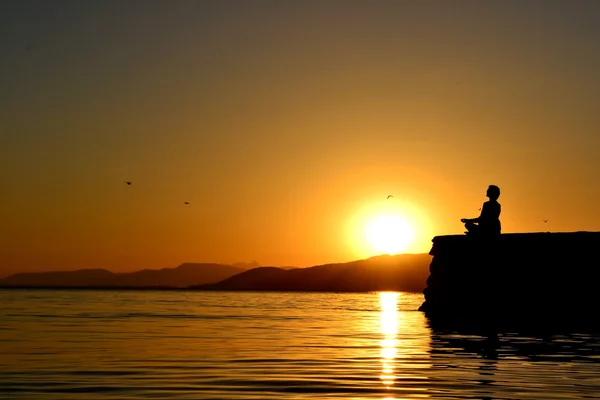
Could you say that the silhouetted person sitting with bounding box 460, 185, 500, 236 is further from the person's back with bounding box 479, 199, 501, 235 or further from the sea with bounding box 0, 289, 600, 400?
the sea with bounding box 0, 289, 600, 400

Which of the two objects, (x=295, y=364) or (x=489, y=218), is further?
(x=489, y=218)

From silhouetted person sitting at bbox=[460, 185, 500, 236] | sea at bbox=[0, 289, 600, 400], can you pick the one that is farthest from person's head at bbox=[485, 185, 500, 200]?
sea at bbox=[0, 289, 600, 400]

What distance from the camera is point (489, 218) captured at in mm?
37094

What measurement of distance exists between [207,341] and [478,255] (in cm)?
1539

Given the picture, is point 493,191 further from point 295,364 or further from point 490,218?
point 295,364

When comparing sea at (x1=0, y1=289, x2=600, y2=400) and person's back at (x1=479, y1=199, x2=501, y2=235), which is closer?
sea at (x1=0, y1=289, x2=600, y2=400)

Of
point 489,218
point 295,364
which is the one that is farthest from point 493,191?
point 295,364

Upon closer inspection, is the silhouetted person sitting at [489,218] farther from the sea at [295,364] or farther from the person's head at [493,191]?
the sea at [295,364]

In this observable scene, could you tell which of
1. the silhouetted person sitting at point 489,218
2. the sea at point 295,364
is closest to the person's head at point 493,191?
the silhouetted person sitting at point 489,218

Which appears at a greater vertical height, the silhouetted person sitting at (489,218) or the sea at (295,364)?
the silhouetted person sitting at (489,218)

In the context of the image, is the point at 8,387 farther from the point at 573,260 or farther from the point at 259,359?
the point at 573,260

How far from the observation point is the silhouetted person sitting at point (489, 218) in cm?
3623

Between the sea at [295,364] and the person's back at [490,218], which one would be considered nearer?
the sea at [295,364]

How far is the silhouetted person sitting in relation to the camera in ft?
119
